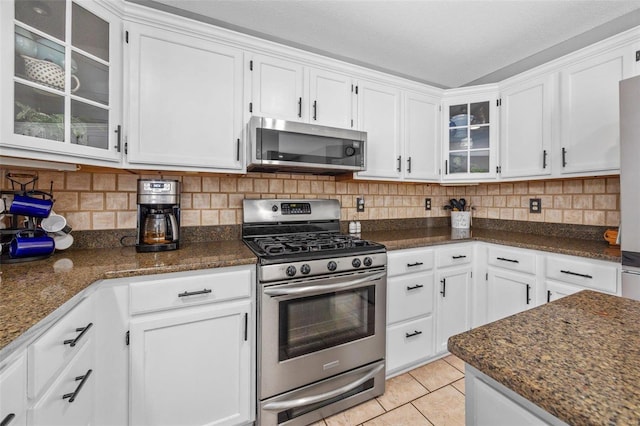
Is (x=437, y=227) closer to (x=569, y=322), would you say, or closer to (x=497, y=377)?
(x=569, y=322)

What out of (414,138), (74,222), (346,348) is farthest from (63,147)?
(414,138)

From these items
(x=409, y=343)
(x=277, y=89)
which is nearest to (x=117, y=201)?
(x=277, y=89)

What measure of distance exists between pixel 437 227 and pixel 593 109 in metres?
1.53

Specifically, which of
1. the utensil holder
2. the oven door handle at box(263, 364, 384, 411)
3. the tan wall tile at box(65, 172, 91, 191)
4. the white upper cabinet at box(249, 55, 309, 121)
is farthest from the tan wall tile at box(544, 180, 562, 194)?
the tan wall tile at box(65, 172, 91, 191)

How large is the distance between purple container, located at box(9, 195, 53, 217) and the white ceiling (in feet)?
3.99

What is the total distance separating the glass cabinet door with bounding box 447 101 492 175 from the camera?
2.61 meters

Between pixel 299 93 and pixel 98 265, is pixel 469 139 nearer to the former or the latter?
pixel 299 93

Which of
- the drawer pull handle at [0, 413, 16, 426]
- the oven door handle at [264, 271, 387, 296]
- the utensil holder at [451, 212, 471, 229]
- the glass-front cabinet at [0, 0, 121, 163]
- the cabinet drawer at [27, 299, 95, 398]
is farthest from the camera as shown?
the utensil holder at [451, 212, 471, 229]

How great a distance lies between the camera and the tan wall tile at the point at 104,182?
69.7 inches

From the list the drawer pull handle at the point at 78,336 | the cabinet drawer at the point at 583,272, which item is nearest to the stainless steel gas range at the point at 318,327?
the drawer pull handle at the point at 78,336

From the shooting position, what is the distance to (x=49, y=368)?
0.86 m

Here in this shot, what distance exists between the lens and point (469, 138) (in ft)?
8.73

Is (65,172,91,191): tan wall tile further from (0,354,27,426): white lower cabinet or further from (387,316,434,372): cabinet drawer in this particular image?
(387,316,434,372): cabinet drawer

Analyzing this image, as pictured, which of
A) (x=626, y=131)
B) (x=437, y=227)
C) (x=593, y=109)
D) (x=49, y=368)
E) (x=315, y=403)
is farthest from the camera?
(x=437, y=227)
